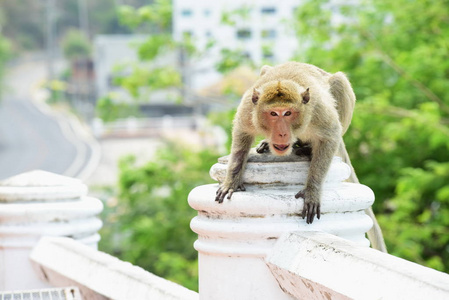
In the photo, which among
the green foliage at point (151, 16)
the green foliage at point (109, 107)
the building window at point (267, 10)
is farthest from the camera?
the building window at point (267, 10)

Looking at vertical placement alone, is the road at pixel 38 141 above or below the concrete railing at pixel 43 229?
below

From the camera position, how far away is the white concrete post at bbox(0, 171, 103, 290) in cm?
388

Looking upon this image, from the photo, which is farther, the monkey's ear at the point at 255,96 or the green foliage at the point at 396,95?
the green foliage at the point at 396,95

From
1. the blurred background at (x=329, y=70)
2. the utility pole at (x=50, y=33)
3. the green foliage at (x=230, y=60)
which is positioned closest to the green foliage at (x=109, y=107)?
the blurred background at (x=329, y=70)

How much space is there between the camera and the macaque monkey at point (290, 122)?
2.86 metres

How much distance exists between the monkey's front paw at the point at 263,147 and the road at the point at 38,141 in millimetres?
27492

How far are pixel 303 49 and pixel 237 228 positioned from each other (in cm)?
935

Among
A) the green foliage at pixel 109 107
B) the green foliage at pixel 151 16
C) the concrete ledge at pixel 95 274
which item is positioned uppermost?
the green foliage at pixel 151 16

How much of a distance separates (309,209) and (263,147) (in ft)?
3.40

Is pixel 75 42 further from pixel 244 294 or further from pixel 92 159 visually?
pixel 244 294

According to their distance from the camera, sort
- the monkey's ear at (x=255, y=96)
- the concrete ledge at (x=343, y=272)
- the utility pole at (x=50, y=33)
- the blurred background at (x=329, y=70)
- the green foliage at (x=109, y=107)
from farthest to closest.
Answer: the utility pole at (x=50, y=33) < the green foliage at (x=109, y=107) < the blurred background at (x=329, y=70) < the monkey's ear at (x=255, y=96) < the concrete ledge at (x=343, y=272)

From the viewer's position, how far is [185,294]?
2.91 metres

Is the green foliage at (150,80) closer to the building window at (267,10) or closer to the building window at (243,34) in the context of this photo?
the building window at (243,34)

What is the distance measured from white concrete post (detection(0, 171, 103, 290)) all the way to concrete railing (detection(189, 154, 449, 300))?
1.54 m
